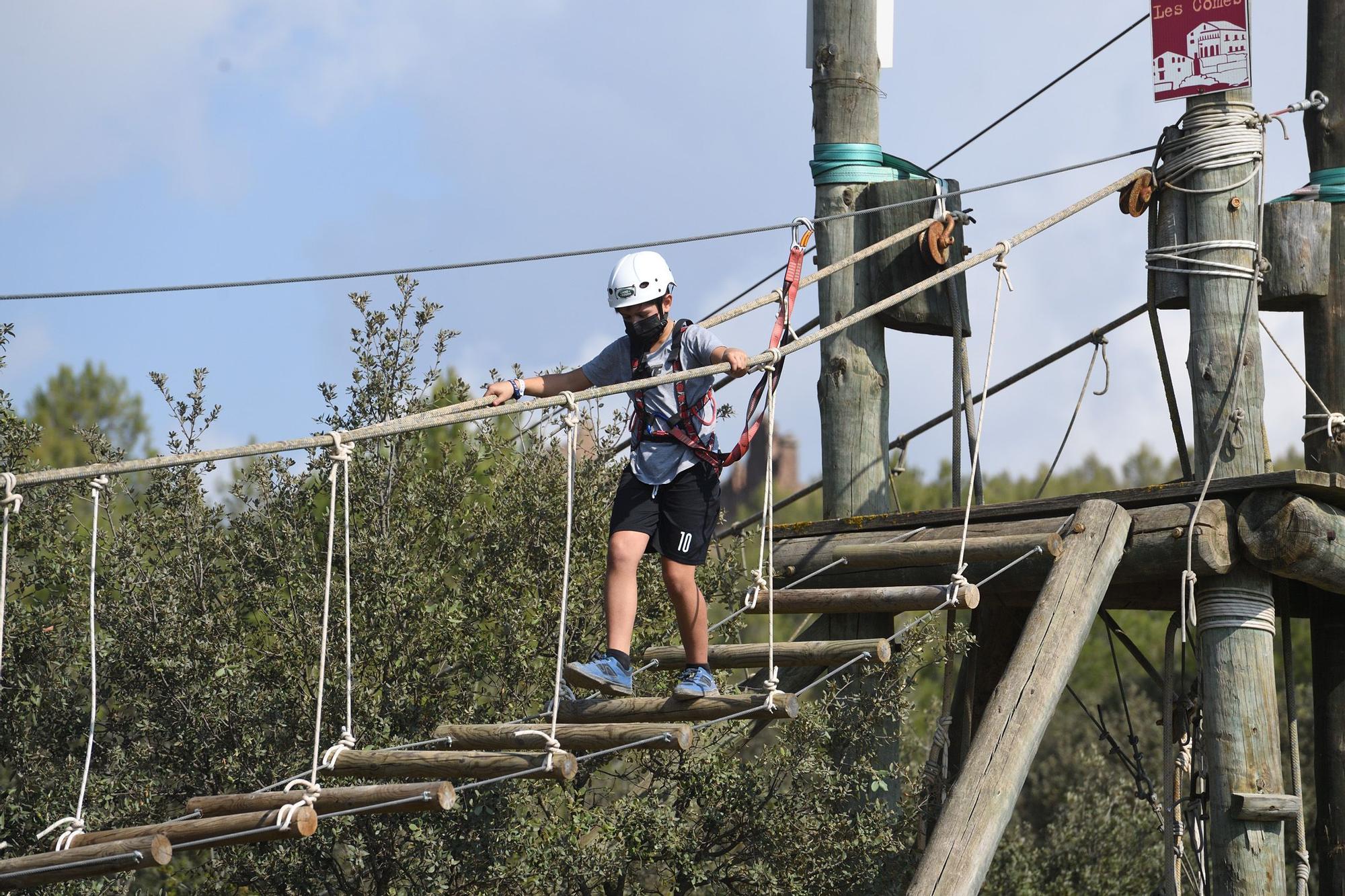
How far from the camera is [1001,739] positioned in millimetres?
4594

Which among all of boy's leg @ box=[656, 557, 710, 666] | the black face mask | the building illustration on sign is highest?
the building illustration on sign

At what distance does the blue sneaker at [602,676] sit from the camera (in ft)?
14.5

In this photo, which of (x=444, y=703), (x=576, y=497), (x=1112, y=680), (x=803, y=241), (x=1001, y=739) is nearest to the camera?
(x=1001, y=739)

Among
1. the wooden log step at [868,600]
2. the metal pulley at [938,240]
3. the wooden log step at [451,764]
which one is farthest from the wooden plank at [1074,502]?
the wooden log step at [451,764]

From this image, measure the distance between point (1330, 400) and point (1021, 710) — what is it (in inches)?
112

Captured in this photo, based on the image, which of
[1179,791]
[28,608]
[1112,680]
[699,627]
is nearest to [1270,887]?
[1179,791]

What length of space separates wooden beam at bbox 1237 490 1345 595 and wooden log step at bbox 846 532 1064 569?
25.8 inches

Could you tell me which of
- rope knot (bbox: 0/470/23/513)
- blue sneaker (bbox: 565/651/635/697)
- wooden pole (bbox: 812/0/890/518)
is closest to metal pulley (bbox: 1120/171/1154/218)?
wooden pole (bbox: 812/0/890/518)

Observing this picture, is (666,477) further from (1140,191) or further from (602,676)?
(1140,191)

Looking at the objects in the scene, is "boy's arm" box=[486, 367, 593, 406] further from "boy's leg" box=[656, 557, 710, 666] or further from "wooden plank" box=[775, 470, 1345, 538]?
"wooden plank" box=[775, 470, 1345, 538]

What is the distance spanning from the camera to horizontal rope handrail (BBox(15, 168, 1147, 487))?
377 centimetres

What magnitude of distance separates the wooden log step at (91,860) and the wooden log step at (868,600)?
2.15 metres

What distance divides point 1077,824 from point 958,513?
517cm

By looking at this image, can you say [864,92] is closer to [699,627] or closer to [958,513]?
[958,513]
